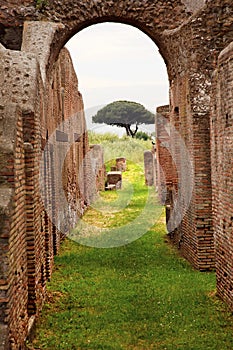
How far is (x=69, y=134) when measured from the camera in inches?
526

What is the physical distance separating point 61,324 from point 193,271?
319 centimetres

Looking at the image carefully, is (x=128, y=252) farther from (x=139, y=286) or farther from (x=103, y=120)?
(x=103, y=120)

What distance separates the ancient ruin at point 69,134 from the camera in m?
4.81

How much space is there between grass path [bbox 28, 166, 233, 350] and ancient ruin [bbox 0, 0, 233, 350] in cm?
31

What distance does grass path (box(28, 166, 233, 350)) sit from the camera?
546 cm

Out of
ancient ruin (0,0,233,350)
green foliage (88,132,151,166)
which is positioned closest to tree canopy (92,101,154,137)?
green foliage (88,132,151,166)

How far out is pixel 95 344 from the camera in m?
5.36

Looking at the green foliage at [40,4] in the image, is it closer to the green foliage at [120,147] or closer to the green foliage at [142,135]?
the green foliage at [120,147]

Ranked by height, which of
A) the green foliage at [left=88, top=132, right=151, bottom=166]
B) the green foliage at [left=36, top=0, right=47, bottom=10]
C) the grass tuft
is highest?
the green foliage at [left=36, top=0, right=47, bottom=10]

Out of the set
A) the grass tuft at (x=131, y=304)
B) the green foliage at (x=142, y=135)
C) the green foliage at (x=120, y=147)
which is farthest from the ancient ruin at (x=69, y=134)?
the green foliage at (x=142, y=135)

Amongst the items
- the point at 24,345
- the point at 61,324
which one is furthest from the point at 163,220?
the point at 24,345

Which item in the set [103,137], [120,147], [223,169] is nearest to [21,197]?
[223,169]

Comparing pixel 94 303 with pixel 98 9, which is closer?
pixel 94 303

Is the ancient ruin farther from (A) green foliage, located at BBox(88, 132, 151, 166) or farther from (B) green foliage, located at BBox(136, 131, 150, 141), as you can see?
(B) green foliage, located at BBox(136, 131, 150, 141)
